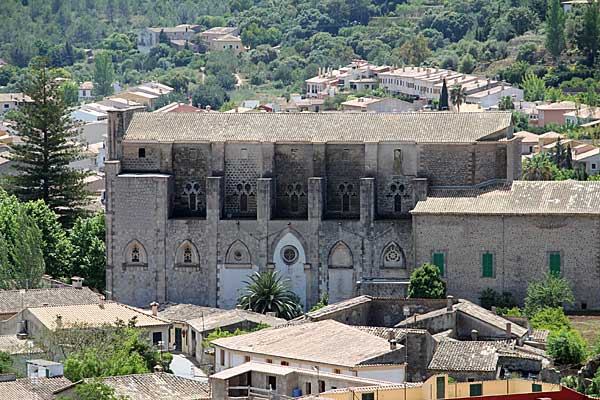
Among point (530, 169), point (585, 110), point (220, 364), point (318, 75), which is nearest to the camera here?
point (220, 364)

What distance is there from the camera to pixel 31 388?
→ 45281mm

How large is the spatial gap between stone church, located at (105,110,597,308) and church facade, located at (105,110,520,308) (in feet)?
0.10

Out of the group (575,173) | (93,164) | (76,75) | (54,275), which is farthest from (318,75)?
(54,275)

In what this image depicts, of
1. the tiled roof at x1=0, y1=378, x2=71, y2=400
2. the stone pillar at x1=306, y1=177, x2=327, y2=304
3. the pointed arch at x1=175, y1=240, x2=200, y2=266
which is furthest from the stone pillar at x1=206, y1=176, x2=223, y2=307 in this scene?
the tiled roof at x1=0, y1=378, x2=71, y2=400

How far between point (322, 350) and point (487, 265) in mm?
16464

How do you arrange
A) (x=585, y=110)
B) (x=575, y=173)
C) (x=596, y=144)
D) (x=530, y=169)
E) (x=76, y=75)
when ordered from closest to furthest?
1. (x=530, y=169)
2. (x=575, y=173)
3. (x=596, y=144)
4. (x=585, y=110)
5. (x=76, y=75)

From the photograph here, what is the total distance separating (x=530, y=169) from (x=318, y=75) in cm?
7251

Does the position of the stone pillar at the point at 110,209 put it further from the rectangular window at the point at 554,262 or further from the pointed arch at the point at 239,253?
the rectangular window at the point at 554,262

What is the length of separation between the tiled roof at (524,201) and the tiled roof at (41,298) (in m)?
9.49

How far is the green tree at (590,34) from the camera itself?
129462mm

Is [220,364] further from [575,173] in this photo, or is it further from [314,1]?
[314,1]

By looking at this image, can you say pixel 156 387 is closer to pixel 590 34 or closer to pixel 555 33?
pixel 590 34

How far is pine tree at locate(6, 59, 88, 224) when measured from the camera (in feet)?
252

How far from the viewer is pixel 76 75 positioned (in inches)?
7234
